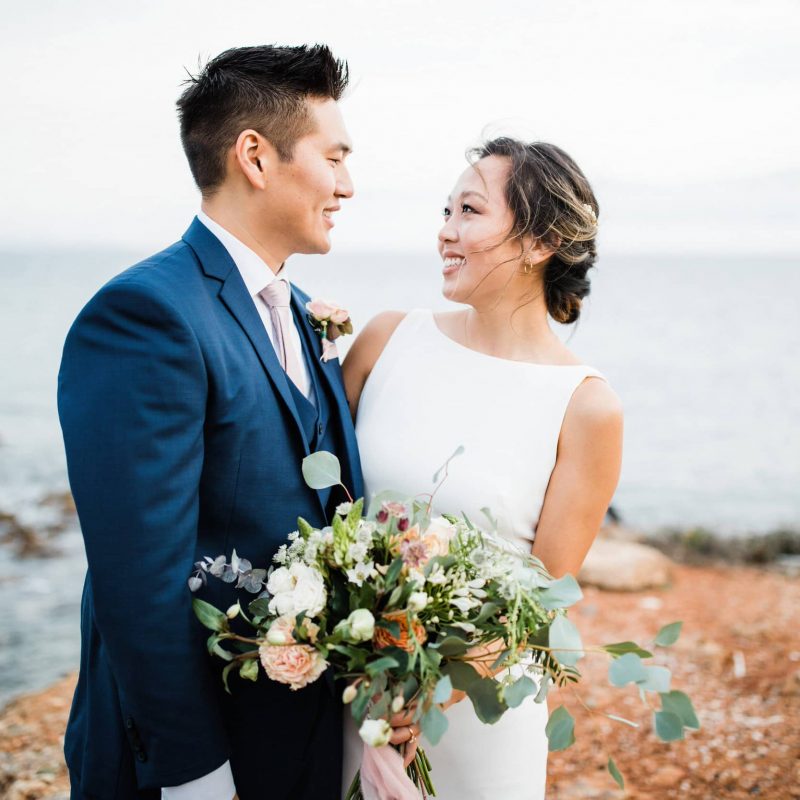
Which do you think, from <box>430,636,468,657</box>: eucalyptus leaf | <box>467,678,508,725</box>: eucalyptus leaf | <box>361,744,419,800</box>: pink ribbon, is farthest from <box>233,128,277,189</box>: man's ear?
<box>361,744,419,800</box>: pink ribbon

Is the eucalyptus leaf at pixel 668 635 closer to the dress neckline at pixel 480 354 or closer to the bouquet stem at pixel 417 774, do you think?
the bouquet stem at pixel 417 774

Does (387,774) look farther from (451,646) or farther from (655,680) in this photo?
(655,680)

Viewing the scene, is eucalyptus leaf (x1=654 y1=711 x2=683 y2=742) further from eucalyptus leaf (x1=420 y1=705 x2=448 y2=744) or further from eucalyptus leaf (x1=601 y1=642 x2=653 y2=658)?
eucalyptus leaf (x1=420 y1=705 x2=448 y2=744)

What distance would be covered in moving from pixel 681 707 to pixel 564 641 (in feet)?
0.96

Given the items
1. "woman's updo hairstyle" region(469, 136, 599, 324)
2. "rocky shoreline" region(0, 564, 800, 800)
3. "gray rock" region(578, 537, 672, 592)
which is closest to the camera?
"woman's updo hairstyle" region(469, 136, 599, 324)

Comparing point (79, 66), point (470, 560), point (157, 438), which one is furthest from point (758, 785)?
point (79, 66)

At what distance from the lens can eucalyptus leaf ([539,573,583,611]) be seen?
1854mm

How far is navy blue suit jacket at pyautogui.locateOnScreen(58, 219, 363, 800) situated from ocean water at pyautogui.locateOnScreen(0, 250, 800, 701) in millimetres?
1978

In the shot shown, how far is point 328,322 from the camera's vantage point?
8.70 ft

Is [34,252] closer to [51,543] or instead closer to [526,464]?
[51,543]

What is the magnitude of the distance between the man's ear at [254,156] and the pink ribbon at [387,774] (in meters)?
1.65

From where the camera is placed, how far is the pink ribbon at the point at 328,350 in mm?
2613

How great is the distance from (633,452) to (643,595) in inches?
493

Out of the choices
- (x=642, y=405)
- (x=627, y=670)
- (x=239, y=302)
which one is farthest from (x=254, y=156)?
(x=642, y=405)
